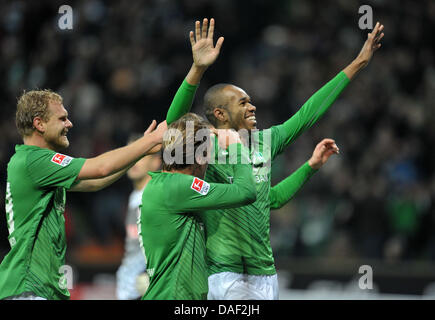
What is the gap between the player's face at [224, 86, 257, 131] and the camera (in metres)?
5.21

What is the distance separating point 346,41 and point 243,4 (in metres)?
2.24

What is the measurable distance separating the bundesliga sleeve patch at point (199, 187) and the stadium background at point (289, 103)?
19.6 feet

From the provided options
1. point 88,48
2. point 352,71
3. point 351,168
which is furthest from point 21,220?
point 88,48

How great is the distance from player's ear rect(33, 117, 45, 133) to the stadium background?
20.1ft

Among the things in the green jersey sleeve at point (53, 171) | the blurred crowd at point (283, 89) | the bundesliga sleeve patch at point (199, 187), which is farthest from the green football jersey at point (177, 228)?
the blurred crowd at point (283, 89)

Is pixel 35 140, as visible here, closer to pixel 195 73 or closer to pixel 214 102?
pixel 195 73

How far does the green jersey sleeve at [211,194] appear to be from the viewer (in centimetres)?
418

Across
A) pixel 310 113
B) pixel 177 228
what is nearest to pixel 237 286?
pixel 177 228

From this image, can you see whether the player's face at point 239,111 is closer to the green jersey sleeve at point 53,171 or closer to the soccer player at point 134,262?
the green jersey sleeve at point 53,171

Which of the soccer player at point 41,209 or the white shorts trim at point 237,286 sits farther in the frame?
the white shorts trim at point 237,286

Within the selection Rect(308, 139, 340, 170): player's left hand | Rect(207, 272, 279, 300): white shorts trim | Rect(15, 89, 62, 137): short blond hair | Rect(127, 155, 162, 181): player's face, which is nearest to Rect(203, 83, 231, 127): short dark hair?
Rect(308, 139, 340, 170): player's left hand

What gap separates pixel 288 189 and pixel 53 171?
2032 mm

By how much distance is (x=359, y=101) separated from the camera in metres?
12.4

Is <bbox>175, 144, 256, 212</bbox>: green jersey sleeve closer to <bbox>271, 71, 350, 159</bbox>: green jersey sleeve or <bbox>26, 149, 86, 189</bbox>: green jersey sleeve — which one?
<bbox>26, 149, 86, 189</bbox>: green jersey sleeve
